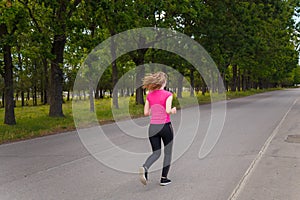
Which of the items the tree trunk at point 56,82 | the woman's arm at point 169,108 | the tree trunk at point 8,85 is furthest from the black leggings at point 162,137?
the tree trunk at point 56,82

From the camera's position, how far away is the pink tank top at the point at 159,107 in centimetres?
496

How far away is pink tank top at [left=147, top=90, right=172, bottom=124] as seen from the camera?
4957mm

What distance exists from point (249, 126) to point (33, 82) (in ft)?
122

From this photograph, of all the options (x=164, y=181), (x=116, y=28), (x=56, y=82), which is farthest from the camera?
(x=56, y=82)

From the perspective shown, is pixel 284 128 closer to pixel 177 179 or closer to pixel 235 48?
pixel 177 179

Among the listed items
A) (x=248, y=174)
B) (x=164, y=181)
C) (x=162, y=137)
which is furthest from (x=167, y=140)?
(x=248, y=174)

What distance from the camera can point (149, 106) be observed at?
5.10 metres

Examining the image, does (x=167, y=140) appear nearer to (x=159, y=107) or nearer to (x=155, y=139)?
(x=155, y=139)

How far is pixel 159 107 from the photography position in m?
4.97

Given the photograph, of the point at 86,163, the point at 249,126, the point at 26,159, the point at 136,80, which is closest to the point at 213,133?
the point at 249,126

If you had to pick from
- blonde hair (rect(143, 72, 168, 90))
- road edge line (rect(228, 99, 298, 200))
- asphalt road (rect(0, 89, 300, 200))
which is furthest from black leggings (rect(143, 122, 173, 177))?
road edge line (rect(228, 99, 298, 200))

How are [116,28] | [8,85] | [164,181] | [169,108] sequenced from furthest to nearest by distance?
[116,28] < [8,85] < [164,181] < [169,108]

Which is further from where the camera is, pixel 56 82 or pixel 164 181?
pixel 56 82

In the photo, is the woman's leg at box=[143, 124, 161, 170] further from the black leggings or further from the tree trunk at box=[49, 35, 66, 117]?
the tree trunk at box=[49, 35, 66, 117]
